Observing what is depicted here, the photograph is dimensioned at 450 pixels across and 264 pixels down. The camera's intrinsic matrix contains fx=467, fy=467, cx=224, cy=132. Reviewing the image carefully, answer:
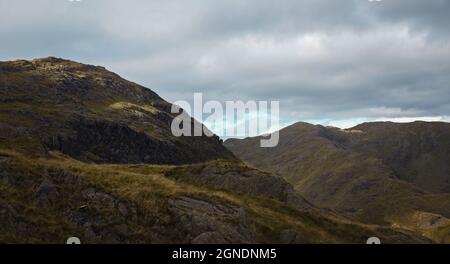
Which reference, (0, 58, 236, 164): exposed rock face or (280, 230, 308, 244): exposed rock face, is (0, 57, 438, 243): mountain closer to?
(280, 230, 308, 244): exposed rock face

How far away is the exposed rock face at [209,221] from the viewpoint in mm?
36500

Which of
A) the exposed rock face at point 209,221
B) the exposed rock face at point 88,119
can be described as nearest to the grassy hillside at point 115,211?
the exposed rock face at point 209,221

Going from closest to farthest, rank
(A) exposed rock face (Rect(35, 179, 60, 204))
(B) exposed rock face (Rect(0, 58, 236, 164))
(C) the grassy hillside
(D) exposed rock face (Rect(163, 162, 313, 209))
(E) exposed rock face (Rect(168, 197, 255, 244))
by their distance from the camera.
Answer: (C) the grassy hillside, (A) exposed rock face (Rect(35, 179, 60, 204)), (E) exposed rock face (Rect(168, 197, 255, 244)), (D) exposed rock face (Rect(163, 162, 313, 209)), (B) exposed rock face (Rect(0, 58, 236, 164))

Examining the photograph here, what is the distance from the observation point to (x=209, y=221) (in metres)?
37.8

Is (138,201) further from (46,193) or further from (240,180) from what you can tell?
(240,180)

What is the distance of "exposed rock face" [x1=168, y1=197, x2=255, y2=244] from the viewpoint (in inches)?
1437

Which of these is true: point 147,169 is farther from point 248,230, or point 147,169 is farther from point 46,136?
point 46,136

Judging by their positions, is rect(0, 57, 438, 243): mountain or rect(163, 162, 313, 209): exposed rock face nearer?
rect(0, 57, 438, 243): mountain

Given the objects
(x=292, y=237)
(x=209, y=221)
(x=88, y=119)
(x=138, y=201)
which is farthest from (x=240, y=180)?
(x=88, y=119)

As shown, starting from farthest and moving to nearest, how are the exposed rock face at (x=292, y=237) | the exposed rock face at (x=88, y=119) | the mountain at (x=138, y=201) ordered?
1. the exposed rock face at (x=88, y=119)
2. the exposed rock face at (x=292, y=237)
3. the mountain at (x=138, y=201)

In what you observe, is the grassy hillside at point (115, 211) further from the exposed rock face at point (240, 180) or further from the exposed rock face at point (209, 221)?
the exposed rock face at point (240, 180)

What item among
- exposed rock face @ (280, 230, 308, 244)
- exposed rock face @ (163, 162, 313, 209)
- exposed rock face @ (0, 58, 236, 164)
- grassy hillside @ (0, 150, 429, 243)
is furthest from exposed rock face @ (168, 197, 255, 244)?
exposed rock face @ (0, 58, 236, 164)

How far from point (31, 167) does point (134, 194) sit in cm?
884

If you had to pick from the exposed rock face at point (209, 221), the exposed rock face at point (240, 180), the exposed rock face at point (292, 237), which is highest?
the exposed rock face at point (240, 180)
